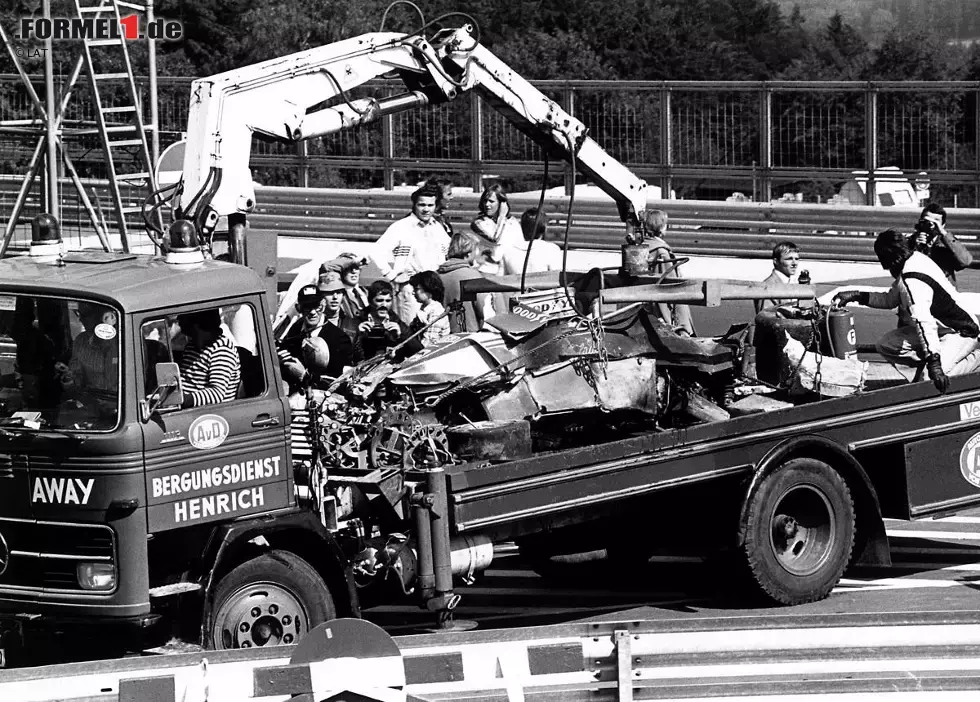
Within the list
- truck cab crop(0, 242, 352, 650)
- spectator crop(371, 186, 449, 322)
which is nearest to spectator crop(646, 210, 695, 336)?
spectator crop(371, 186, 449, 322)

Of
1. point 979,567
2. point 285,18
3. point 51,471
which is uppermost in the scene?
point 285,18

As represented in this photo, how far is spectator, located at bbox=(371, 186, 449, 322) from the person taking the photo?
47.5 feet

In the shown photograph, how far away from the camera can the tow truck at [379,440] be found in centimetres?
767

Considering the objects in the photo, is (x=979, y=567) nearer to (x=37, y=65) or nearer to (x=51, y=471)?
→ (x=51, y=471)

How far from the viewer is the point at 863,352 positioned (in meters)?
12.2

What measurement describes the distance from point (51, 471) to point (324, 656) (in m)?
2.07

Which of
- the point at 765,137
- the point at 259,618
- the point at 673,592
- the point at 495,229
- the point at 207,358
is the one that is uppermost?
the point at 765,137

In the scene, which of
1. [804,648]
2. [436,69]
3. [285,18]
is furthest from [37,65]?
[804,648]

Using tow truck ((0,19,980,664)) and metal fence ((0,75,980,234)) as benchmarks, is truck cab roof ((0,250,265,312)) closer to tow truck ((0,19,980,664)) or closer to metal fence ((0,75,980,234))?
tow truck ((0,19,980,664))

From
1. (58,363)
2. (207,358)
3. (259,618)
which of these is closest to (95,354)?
(58,363)

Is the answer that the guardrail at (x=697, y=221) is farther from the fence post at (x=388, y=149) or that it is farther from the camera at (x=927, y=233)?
the camera at (x=927, y=233)

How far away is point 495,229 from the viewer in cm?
1420

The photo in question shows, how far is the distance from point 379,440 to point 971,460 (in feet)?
13.2

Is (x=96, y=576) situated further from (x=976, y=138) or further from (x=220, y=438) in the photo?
(x=976, y=138)
